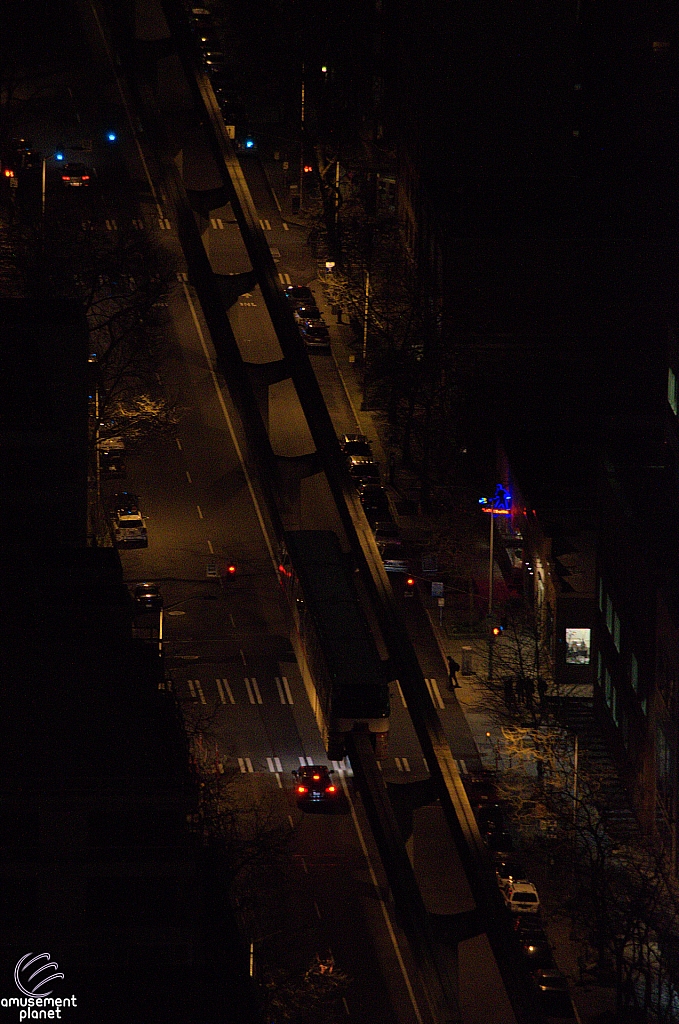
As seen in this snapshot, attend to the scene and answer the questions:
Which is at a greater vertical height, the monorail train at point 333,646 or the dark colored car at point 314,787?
the monorail train at point 333,646

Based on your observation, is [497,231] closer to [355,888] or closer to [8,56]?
[8,56]

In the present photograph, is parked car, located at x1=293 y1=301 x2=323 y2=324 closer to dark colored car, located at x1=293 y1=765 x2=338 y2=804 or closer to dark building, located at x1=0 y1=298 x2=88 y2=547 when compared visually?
dark building, located at x1=0 y1=298 x2=88 y2=547

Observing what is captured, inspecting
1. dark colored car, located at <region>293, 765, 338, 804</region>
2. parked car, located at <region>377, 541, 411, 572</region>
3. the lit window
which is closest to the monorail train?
dark colored car, located at <region>293, 765, 338, 804</region>

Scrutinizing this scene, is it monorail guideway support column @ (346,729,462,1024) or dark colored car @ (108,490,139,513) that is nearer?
monorail guideway support column @ (346,729,462,1024)

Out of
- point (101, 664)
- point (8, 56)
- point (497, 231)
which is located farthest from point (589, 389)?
point (101, 664)

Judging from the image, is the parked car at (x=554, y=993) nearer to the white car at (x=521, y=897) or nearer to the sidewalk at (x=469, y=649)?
the sidewalk at (x=469, y=649)

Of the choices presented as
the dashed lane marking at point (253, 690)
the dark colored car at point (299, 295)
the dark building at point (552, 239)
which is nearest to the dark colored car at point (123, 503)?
the dashed lane marking at point (253, 690)

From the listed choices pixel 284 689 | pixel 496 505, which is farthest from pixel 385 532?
pixel 284 689
